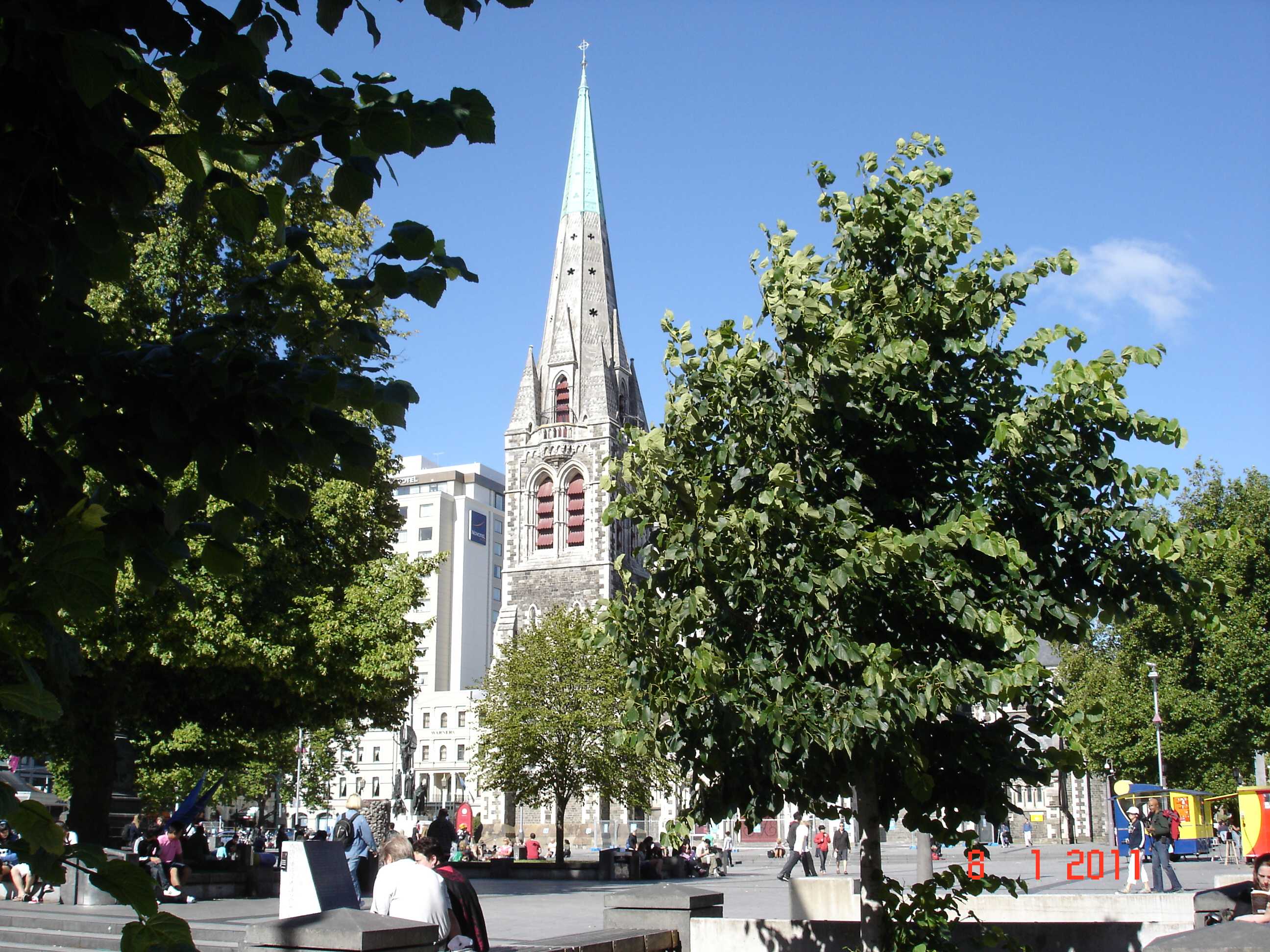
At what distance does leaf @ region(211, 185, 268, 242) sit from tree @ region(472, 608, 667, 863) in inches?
1487

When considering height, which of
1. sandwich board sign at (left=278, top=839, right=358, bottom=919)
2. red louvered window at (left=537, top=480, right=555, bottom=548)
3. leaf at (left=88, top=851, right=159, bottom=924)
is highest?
red louvered window at (left=537, top=480, right=555, bottom=548)

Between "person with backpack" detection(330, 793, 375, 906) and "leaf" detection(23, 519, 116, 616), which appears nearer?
"leaf" detection(23, 519, 116, 616)

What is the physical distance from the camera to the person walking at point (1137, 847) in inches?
837

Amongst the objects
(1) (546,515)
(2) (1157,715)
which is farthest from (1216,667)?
(1) (546,515)

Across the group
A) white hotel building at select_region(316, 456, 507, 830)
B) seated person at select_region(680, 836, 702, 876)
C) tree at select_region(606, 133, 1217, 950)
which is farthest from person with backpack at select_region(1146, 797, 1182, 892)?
white hotel building at select_region(316, 456, 507, 830)

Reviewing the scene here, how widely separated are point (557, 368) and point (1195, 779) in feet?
139

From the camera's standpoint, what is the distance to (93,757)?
20750 millimetres

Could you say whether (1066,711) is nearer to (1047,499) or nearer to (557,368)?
(1047,499)

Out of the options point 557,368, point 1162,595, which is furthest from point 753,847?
point 1162,595

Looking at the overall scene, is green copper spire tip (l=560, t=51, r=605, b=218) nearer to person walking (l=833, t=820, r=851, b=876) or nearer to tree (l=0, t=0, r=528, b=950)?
person walking (l=833, t=820, r=851, b=876)

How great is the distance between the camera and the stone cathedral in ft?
220

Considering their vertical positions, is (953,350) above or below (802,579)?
above

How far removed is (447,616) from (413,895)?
100021mm

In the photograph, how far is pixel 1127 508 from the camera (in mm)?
8477
